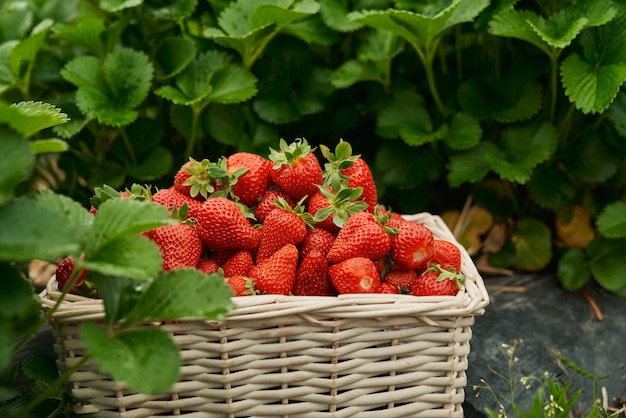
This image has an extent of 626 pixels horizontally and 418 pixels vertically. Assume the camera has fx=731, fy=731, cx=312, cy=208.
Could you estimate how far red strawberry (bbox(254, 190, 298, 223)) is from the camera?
1.21 meters

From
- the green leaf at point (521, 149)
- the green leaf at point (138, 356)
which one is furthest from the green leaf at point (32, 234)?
the green leaf at point (521, 149)

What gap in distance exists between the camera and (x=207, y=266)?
1.15 meters

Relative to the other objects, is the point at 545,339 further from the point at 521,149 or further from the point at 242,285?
the point at 242,285

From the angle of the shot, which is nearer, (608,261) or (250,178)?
(250,178)

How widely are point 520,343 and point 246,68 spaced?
0.87 m

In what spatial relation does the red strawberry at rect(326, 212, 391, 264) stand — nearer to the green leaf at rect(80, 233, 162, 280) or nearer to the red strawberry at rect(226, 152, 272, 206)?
the red strawberry at rect(226, 152, 272, 206)

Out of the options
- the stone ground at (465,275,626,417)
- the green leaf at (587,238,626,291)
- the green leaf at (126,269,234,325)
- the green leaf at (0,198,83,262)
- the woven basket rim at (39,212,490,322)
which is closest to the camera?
the green leaf at (0,198,83,262)

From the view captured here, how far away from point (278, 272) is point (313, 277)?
0.06 m

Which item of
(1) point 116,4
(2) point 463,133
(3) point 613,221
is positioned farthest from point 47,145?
(3) point 613,221

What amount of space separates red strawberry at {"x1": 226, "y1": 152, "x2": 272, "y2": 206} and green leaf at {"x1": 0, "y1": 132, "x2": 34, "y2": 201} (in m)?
0.42

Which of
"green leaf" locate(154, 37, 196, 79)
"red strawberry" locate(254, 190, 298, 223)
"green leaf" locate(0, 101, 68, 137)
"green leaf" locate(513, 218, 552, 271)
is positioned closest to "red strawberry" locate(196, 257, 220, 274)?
"red strawberry" locate(254, 190, 298, 223)

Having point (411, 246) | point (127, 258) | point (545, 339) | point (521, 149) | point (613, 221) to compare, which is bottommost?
point (545, 339)

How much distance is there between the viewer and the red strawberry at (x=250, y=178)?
1.21 metres

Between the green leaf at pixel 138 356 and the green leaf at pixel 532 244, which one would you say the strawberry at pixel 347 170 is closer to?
the green leaf at pixel 138 356
